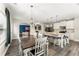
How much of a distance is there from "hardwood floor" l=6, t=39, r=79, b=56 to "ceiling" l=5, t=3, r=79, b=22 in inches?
15.0

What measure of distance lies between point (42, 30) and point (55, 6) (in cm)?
40

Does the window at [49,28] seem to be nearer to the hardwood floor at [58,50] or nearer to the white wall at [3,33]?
the hardwood floor at [58,50]

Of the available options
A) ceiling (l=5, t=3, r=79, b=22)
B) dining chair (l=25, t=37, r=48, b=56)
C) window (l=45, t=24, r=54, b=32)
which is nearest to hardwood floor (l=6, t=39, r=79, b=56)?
dining chair (l=25, t=37, r=48, b=56)

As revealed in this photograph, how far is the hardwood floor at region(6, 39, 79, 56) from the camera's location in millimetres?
1614

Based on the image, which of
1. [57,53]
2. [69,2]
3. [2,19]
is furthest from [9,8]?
[57,53]

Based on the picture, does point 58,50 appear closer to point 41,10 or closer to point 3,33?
point 41,10

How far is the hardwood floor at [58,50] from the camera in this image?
1.61 m

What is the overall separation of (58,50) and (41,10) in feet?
2.10

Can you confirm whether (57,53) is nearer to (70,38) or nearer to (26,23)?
(70,38)

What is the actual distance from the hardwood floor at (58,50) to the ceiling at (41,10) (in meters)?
0.38

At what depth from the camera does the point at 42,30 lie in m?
1.66

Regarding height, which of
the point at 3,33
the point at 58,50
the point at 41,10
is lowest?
the point at 58,50

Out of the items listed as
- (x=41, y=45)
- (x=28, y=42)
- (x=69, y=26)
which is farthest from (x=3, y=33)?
(x=69, y=26)

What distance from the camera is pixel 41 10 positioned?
161 centimetres
